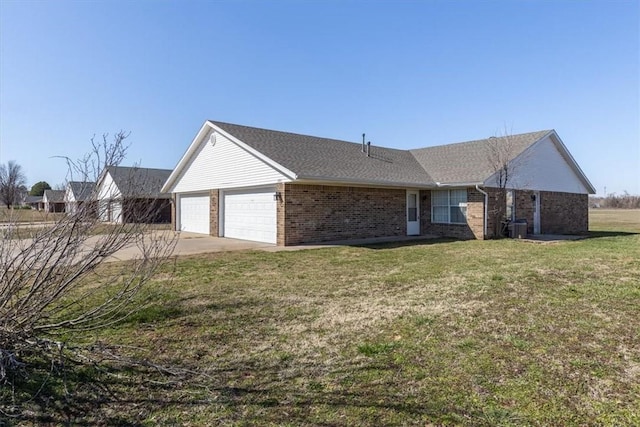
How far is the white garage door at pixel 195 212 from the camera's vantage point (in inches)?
735

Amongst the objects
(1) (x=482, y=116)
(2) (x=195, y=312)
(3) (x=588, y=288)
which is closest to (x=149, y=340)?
(2) (x=195, y=312)

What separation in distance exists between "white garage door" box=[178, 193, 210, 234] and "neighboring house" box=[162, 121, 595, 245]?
53mm

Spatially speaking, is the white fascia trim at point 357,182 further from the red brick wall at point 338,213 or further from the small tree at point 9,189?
the small tree at point 9,189

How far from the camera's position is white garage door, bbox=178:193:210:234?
61.3 ft

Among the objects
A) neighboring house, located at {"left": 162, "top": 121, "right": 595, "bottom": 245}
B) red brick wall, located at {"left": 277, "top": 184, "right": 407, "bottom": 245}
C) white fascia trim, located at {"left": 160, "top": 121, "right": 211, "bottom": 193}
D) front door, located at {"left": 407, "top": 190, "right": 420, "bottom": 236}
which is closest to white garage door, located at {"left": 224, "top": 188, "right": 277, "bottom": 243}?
neighboring house, located at {"left": 162, "top": 121, "right": 595, "bottom": 245}

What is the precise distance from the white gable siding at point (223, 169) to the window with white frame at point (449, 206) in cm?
794

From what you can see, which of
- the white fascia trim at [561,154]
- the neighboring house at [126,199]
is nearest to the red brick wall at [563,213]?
the white fascia trim at [561,154]

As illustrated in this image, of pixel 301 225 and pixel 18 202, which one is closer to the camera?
pixel 18 202

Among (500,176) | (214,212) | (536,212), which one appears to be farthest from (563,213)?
(214,212)

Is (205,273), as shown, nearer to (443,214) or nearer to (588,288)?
(588,288)

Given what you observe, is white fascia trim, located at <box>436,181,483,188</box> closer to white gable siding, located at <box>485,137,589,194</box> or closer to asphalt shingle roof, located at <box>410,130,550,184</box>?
asphalt shingle roof, located at <box>410,130,550,184</box>

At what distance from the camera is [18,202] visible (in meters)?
3.94

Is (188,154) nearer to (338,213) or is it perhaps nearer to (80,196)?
(338,213)

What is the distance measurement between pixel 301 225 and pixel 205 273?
19.4 ft
